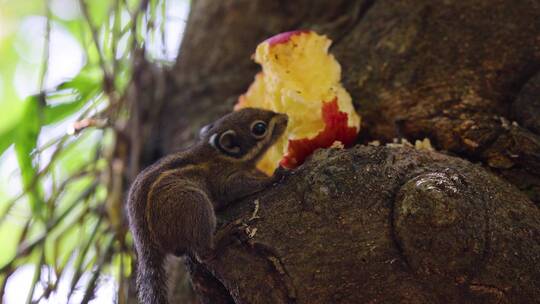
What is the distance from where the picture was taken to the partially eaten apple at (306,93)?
265 centimetres

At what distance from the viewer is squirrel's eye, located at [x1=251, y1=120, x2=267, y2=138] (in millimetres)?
3066

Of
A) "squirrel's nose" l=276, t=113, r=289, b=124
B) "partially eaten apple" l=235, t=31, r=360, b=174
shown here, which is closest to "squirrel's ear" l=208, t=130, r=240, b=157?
"squirrel's nose" l=276, t=113, r=289, b=124

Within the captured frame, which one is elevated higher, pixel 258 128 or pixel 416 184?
pixel 416 184

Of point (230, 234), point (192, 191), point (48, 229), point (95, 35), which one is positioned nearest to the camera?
point (230, 234)

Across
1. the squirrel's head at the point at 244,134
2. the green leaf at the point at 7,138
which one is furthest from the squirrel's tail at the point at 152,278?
the green leaf at the point at 7,138

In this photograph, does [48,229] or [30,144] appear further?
[48,229]

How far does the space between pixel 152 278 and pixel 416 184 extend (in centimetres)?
94

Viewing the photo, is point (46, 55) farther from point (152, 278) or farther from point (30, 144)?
point (152, 278)

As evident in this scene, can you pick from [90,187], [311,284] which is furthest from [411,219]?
[90,187]

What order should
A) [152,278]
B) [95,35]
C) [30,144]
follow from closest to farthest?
[152,278]
[30,144]
[95,35]

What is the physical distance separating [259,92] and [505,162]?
105cm

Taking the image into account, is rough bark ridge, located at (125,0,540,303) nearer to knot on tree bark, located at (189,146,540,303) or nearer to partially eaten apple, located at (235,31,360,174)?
knot on tree bark, located at (189,146,540,303)

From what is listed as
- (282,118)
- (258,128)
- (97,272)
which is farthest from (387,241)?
(97,272)

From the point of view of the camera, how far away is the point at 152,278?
2338mm
